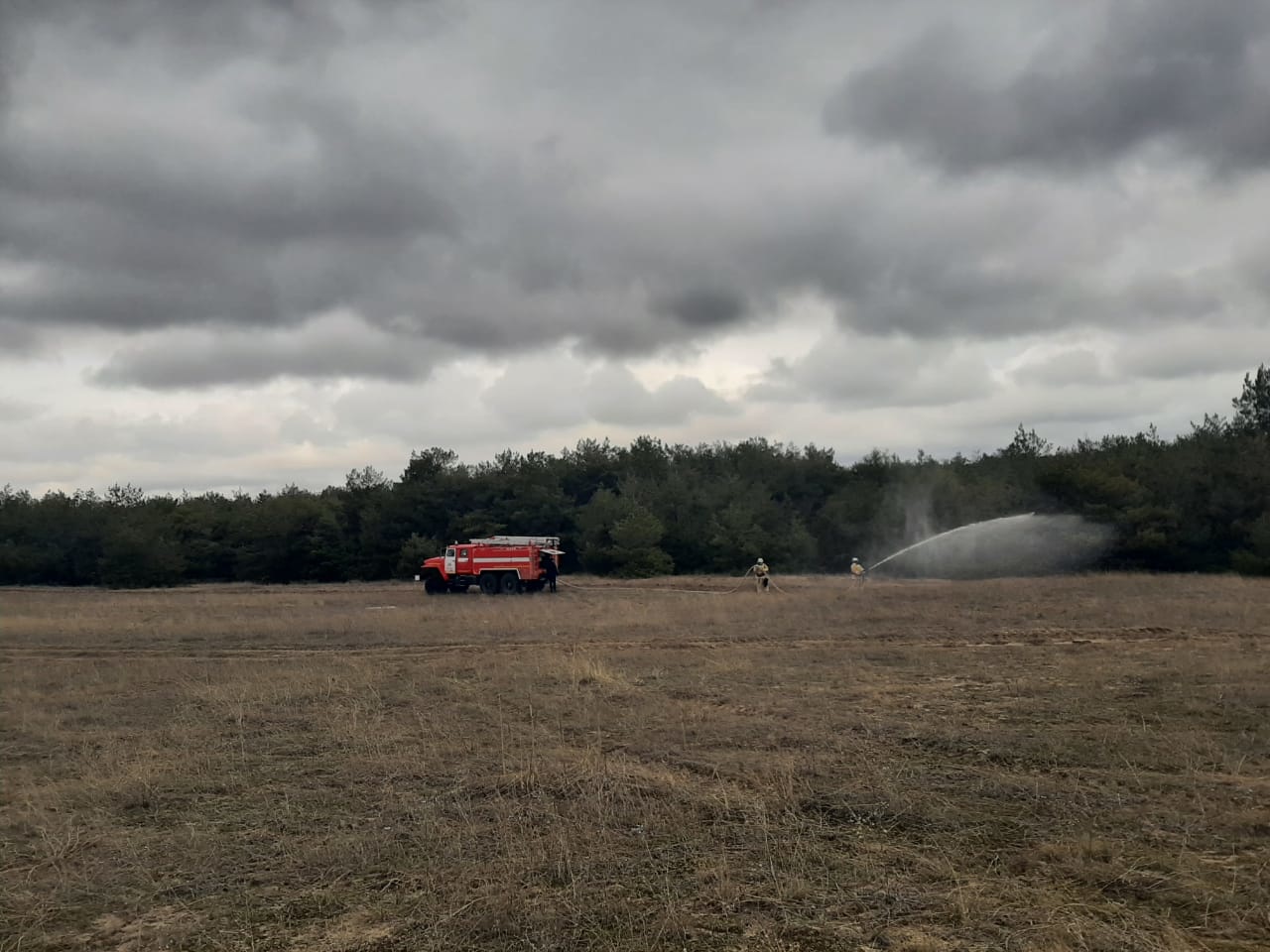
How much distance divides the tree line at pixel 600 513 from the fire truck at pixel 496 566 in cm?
1308

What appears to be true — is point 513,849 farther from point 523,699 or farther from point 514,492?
point 514,492

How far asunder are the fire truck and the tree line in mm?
13081

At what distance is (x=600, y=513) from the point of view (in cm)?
5591

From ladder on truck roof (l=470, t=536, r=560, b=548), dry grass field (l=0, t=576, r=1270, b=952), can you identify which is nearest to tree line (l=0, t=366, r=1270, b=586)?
ladder on truck roof (l=470, t=536, r=560, b=548)

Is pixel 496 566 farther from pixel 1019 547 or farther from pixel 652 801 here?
pixel 652 801

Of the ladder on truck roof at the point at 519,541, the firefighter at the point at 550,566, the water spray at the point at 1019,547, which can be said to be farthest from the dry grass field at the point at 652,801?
the water spray at the point at 1019,547

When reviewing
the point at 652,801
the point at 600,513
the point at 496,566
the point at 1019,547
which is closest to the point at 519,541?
the point at 496,566

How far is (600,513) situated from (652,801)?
47.6m

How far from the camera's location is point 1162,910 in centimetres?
589

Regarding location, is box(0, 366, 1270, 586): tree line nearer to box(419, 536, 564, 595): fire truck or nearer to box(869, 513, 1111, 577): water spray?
box(869, 513, 1111, 577): water spray

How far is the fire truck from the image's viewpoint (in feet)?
127

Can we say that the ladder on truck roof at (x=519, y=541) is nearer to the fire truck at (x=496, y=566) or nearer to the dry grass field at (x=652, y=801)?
the fire truck at (x=496, y=566)

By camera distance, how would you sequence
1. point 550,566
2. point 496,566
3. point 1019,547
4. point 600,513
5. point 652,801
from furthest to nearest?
1. point 600,513
2. point 1019,547
3. point 550,566
4. point 496,566
5. point 652,801

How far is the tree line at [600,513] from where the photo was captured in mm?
52031
